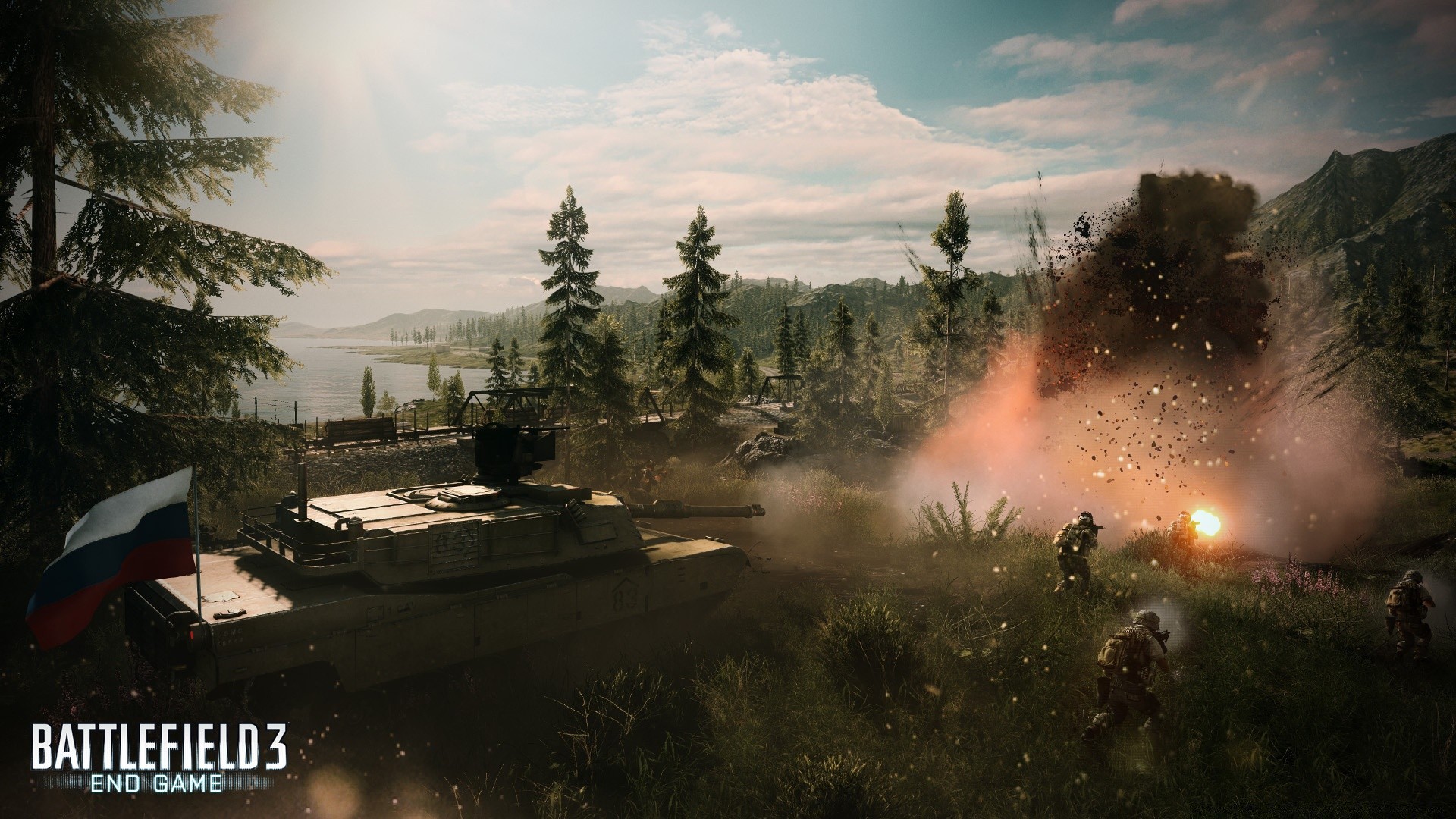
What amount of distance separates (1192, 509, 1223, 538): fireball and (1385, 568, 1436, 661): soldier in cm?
594

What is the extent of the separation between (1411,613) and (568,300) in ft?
86.5

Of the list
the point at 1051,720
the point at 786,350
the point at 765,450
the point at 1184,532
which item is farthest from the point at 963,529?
the point at 786,350

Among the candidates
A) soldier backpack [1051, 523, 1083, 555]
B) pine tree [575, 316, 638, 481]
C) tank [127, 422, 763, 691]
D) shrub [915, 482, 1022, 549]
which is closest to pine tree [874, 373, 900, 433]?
pine tree [575, 316, 638, 481]

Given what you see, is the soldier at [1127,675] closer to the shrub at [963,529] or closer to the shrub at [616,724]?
the shrub at [616,724]

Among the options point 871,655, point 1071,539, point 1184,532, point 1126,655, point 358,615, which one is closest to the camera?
point 1126,655

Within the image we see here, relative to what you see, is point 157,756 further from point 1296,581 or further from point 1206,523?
point 1206,523

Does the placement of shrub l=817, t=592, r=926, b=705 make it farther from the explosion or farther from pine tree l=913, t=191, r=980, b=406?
pine tree l=913, t=191, r=980, b=406

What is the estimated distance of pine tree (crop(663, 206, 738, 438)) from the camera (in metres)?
28.8

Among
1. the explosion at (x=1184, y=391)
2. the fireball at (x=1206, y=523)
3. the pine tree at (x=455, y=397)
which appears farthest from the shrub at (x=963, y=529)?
the pine tree at (x=455, y=397)

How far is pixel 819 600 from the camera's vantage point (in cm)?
1261

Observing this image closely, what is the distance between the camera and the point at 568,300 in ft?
95.8

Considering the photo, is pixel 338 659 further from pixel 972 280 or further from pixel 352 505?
pixel 972 280

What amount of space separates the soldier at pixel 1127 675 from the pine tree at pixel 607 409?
18161 mm

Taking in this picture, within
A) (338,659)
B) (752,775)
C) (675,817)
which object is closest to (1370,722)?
(752,775)
